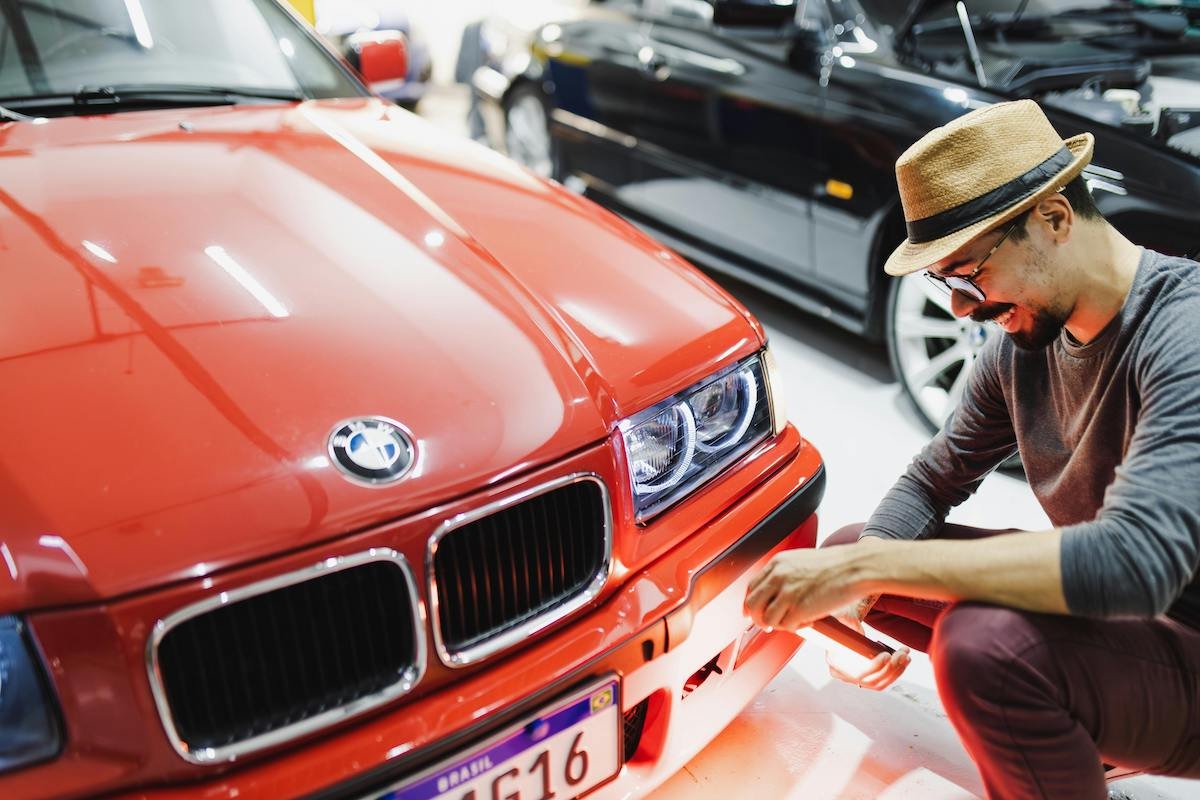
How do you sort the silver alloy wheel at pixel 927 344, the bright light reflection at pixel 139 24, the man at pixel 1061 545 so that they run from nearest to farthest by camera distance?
the man at pixel 1061 545 → the bright light reflection at pixel 139 24 → the silver alloy wheel at pixel 927 344

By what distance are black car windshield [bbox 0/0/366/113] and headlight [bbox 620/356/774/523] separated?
1233 mm

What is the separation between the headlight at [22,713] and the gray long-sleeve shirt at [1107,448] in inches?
44.9

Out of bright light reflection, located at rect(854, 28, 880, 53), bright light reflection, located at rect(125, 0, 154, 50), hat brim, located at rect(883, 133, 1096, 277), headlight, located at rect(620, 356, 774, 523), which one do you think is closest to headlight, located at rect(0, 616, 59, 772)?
headlight, located at rect(620, 356, 774, 523)

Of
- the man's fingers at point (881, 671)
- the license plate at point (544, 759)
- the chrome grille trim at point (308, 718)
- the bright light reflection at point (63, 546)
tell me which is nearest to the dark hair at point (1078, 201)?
the man's fingers at point (881, 671)

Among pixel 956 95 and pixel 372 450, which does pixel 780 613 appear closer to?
pixel 372 450

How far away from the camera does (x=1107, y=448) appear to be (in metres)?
1.44

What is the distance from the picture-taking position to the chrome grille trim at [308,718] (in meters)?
1.02

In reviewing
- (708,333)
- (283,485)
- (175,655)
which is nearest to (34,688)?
(175,655)

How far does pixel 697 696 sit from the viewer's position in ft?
4.95

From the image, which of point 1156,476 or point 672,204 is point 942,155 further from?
point 672,204

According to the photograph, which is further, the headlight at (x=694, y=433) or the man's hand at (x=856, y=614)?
the man's hand at (x=856, y=614)

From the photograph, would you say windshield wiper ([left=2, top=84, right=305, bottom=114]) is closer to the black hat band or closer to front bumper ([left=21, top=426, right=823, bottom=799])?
front bumper ([left=21, top=426, right=823, bottom=799])

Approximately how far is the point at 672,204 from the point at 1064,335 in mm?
2094

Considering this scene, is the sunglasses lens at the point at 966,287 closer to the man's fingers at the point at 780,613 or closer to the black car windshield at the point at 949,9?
the man's fingers at the point at 780,613
